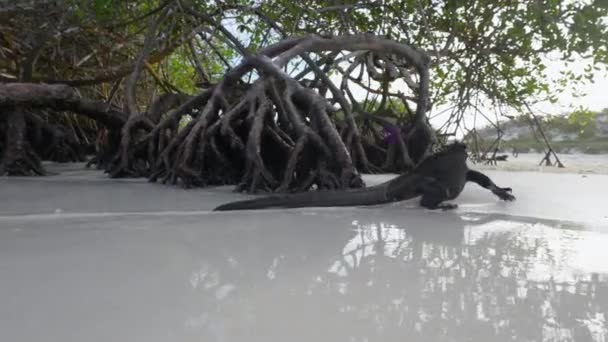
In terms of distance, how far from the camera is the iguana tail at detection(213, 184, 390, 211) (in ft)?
7.65

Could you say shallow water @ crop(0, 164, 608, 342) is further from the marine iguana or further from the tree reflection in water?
the marine iguana

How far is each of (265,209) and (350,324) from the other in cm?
152

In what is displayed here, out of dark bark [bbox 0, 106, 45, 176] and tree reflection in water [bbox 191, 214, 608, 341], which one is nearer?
tree reflection in water [bbox 191, 214, 608, 341]

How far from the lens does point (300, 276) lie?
120 cm

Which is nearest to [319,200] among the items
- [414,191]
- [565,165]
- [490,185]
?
[414,191]

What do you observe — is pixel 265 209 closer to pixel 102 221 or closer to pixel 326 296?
pixel 102 221

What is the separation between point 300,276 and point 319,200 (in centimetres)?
126

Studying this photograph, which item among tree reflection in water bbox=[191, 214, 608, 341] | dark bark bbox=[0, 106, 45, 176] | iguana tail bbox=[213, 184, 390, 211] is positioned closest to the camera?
tree reflection in water bbox=[191, 214, 608, 341]

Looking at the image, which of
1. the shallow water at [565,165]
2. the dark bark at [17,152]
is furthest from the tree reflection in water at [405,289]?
the shallow water at [565,165]

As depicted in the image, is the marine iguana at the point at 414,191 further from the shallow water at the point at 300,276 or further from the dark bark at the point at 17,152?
the dark bark at the point at 17,152

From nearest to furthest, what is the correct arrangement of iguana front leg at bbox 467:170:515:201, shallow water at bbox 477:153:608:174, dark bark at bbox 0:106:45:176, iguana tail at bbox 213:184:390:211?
A: iguana tail at bbox 213:184:390:211, iguana front leg at bbox 467:170:515:201, dark bark at bbox 0:106:45:176, shallow water at bbox 477:153:608:174

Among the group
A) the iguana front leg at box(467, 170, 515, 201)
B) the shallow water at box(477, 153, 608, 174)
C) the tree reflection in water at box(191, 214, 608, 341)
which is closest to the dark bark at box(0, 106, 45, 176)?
the tree reflection in water at box(191, 214, 608, 341)

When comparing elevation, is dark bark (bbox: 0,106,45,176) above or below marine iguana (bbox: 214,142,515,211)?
above

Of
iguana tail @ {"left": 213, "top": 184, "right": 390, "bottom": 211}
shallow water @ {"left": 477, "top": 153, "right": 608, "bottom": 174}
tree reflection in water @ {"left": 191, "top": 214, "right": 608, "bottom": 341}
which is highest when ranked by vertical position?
shallow water @ {"left": 477, "top": 153, "right": 608, "bottom": 174}
